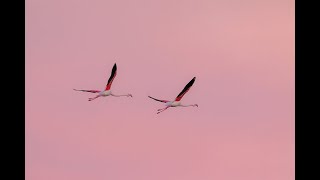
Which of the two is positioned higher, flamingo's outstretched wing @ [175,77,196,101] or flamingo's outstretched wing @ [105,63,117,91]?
flamingo's outstretched wing @ [105,63,117,91]

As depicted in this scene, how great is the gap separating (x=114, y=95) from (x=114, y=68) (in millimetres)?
2113

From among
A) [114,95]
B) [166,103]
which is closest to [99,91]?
[114,95]

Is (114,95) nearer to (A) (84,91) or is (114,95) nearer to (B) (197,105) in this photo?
(A) (84,91)

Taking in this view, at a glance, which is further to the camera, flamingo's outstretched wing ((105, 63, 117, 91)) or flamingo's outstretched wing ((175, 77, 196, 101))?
flamingo's outstretched wing ((175, 77, 196, 101))

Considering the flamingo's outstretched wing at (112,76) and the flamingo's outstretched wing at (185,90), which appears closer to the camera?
the flamingo's outstretched wing at (112,76)

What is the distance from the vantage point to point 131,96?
3697 cm

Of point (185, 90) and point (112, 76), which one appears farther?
point (185, 90)

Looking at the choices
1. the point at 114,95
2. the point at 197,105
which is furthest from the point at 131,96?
the point at 197,105

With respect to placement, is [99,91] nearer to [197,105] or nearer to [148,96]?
[148,96]

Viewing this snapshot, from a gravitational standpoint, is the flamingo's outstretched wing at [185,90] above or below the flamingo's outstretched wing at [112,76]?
below

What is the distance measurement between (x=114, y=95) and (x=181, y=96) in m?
3.56

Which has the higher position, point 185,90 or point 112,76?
point 112,76

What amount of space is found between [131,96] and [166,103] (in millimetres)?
2063

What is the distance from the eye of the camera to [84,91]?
35.0 meters
